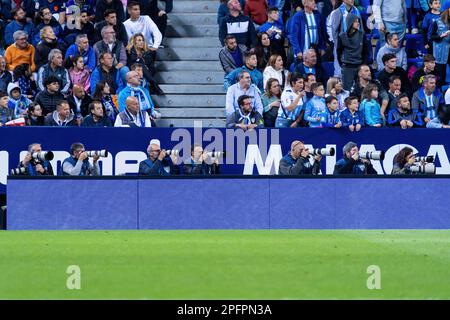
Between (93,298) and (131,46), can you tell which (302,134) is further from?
(93,298)

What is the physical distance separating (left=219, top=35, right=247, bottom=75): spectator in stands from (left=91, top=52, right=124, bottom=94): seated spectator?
2078 mm

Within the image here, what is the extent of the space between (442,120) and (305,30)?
327 cm

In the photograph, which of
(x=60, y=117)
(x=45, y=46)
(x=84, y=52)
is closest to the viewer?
(x=60, y=117)

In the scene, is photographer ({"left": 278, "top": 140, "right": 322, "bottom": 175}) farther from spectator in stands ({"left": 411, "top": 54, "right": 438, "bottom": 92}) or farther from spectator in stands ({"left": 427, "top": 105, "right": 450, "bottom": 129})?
spectator in stands ({"left": 411, "top": 54, "right": 438, "bottom": 92})

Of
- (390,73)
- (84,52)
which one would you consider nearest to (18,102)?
(84,52)

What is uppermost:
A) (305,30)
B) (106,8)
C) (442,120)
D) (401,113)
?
(106,8)

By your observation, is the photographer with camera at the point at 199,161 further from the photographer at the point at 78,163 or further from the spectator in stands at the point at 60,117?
the spectator in stands at the point at 60,117

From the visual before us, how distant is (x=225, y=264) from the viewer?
1421 cm

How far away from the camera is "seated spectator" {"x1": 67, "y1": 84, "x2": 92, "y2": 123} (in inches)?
894

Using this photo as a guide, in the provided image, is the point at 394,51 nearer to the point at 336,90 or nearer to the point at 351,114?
the point at 336,90

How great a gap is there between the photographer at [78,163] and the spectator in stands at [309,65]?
488 cm

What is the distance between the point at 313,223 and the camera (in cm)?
2109

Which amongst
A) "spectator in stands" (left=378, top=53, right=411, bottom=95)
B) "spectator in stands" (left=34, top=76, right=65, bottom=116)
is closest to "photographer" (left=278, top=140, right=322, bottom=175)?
"spectator in stands" (left=378, top=53, right=411, bottom=95)

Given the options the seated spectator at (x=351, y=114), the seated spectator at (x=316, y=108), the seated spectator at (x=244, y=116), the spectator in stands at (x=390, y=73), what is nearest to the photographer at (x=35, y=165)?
the seated spectator at (x=244, y=116)
